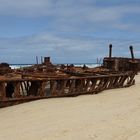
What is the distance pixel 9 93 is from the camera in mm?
13297

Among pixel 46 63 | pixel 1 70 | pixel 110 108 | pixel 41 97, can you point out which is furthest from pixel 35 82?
pixel 46 63

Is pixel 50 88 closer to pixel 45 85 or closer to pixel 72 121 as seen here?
pixel 45 85

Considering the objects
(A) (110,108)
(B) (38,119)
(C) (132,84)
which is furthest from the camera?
(C) (132,84)

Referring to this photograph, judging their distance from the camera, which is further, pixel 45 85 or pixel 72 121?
pixel 45 85

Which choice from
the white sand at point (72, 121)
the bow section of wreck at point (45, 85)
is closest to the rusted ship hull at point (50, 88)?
the bow section of wreck at point (45, 85)

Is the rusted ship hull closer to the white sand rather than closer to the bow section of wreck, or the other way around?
the bow section of wreck

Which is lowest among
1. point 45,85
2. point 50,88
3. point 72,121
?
point 72,121

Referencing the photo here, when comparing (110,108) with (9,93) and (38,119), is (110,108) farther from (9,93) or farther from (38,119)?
(9,93)

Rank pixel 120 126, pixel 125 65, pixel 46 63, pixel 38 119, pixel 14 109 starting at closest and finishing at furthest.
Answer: pixel 120 126 → pixel 38 119 → pixel 14 109 → pixel 46 63 → pixel 125 65

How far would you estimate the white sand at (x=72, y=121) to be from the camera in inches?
288

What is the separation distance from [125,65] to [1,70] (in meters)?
16.5

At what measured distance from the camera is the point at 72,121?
339 inches

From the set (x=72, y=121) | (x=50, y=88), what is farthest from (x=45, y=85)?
(x=72, y=121)

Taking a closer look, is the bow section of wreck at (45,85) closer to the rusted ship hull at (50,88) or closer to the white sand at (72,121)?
the rusted ship hull at (50,88)
